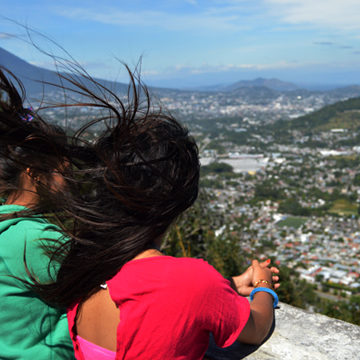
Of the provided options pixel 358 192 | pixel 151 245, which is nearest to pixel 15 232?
pixel 151 245

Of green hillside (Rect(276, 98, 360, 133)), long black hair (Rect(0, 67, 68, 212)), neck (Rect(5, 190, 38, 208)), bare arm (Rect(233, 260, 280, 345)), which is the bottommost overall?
green hillside (Rect(276, 98, 360, 133))

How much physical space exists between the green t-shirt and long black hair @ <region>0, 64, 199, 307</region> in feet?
0.13

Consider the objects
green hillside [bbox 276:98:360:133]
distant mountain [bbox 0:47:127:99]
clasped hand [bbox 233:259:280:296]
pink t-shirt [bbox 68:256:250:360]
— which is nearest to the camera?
pink t-shirt [bbox 68:256:250:360]

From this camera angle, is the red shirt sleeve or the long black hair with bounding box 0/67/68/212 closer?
the red shirt sleeve

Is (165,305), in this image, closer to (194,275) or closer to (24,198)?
(194,275)

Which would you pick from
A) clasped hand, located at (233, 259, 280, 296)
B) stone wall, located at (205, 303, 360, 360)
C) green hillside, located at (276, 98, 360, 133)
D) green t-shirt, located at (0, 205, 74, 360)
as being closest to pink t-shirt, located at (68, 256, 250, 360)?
green t-shirt, located at (0, 205, 74, 360)

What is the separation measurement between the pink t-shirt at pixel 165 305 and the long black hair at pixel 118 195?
0.23ft

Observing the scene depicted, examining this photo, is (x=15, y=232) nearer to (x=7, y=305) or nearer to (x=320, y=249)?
(x=7, y=305)

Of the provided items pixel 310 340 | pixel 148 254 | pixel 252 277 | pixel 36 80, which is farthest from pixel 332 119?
pixel 148 254

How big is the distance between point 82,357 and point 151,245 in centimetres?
→ 34

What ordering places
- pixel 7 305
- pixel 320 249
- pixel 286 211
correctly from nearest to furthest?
pixel 7 305 < pixel 320 249 < pixel 286 211

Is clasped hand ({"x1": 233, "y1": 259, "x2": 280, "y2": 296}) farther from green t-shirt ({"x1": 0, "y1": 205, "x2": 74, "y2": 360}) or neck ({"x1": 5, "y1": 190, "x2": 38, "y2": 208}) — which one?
neck ({"x1": 5, "y1": 190, "x2": 38, "y2": 208})

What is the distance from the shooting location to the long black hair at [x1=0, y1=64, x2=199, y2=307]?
89cm

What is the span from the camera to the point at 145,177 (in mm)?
898
